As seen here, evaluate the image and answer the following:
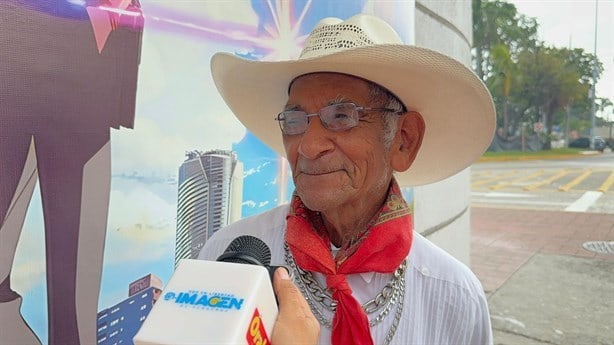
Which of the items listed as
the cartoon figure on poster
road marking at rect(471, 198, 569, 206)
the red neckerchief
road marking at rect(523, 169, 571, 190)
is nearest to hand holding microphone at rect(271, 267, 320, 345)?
the red neckerchief

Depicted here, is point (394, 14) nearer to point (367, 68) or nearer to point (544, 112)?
point (367, 68)

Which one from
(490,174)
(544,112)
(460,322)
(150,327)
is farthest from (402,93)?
(544,112)

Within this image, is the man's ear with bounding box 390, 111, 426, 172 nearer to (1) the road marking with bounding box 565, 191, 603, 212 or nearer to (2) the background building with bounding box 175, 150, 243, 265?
(2) the background building with bounding box 175, 150, 243, 265

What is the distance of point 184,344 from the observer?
0.58 meters

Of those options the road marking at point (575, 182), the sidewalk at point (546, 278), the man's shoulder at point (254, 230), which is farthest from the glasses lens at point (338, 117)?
the road marking at point (575, 182)

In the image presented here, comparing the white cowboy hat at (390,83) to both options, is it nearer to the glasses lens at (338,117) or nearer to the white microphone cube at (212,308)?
the glasses lens at (338,117)

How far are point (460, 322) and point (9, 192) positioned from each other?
1.25 m

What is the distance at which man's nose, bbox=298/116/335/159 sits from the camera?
125 centimetres

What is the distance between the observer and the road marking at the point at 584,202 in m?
10.2

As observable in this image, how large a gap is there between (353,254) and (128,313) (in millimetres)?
808

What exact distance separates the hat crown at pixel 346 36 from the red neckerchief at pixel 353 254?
456 millimetres

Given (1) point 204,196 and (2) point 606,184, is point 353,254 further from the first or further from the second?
(2) point 606,184

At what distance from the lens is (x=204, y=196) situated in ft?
6.15

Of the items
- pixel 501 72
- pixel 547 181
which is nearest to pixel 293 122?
pixel 547 181
